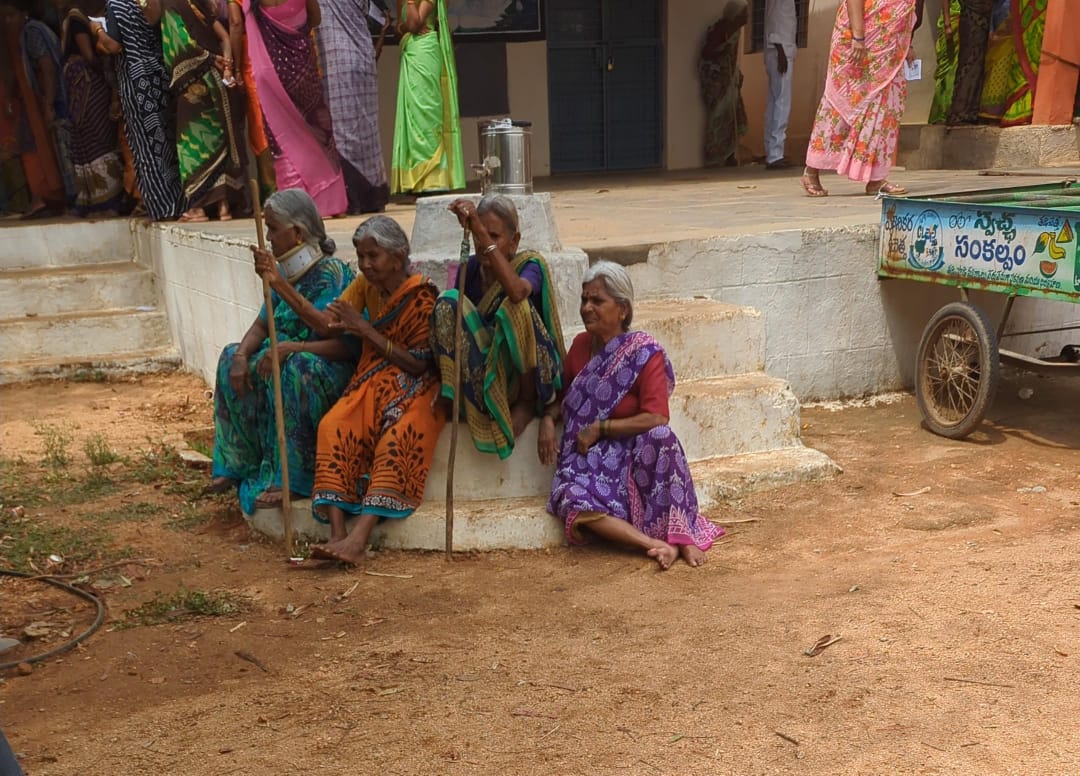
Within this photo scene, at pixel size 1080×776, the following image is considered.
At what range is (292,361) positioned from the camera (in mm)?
4574

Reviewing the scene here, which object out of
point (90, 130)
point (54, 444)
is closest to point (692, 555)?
point (54, 444)

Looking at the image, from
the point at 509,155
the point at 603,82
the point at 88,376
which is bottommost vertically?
the point at 88,376

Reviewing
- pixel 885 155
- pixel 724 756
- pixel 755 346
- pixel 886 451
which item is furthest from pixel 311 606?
pixel 885 155

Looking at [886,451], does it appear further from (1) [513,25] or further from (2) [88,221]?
(1) [513,25]

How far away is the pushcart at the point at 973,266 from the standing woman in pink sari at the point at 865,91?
173 cm

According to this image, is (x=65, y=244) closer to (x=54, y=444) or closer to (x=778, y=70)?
(x=54, y=444)

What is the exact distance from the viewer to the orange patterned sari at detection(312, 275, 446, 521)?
14.3ft

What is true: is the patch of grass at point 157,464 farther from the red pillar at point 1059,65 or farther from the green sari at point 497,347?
the red pillar at point 1059,65

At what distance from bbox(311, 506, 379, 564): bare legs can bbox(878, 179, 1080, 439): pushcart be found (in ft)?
9.34

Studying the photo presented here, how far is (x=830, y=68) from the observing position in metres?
7.91

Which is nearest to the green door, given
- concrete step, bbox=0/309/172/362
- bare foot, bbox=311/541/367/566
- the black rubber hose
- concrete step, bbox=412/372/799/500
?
concrete step, bbox=0/309/172/362

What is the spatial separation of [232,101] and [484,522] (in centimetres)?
455

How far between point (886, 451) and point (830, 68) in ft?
11.1

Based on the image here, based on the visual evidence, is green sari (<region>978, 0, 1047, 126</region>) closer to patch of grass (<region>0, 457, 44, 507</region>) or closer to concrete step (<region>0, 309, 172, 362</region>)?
concrete step (<region>0, 309, 172, 362</region>)
